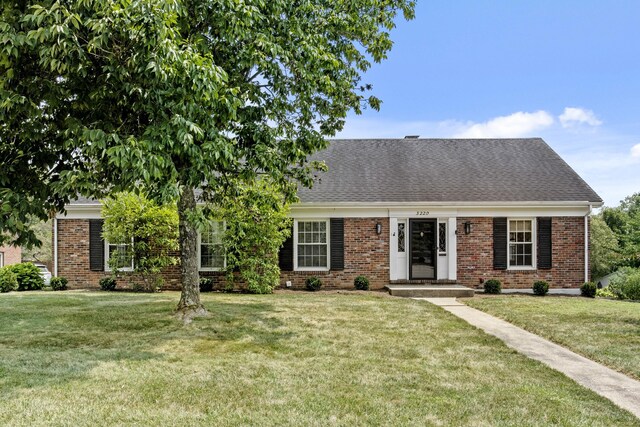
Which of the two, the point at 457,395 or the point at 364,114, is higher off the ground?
the point at 364,114

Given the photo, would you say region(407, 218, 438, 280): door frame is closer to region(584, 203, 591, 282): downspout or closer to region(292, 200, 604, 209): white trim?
region(292, 200, 604, 209): white trim

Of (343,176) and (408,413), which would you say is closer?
(408,413)

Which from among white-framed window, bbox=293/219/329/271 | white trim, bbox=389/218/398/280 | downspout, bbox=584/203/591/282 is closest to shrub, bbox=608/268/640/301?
downspout, bbox=584/203/591/282

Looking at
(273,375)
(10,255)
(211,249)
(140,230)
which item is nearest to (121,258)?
(140,230)

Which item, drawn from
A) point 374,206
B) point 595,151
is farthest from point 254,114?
point 595,151

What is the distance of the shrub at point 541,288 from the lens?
12.5 meters

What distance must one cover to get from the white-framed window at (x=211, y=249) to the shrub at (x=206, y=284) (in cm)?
36

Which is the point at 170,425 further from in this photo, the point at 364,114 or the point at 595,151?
the point at 595,151

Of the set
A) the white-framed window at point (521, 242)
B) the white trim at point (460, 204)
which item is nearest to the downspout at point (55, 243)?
the white trim at point (460, 204)

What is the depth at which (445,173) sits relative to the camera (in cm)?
1441

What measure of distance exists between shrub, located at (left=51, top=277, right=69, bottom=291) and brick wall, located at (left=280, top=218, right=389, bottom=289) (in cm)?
668

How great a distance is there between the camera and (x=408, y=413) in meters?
3.74

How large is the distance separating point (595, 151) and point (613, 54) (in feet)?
38.7

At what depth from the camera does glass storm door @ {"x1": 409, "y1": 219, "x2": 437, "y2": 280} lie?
43.2 feet
